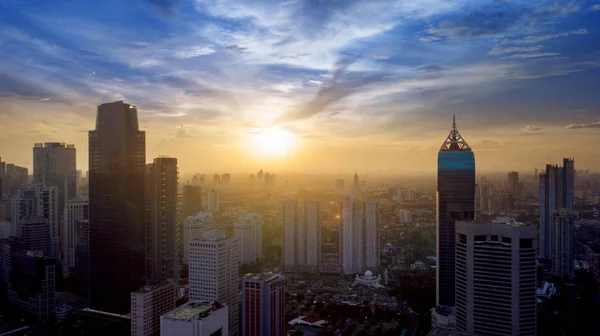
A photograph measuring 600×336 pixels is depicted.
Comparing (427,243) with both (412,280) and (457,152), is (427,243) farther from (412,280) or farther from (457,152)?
(457,152)

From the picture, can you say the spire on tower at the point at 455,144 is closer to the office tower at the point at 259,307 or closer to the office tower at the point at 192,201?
the office tower at the point at 259,307

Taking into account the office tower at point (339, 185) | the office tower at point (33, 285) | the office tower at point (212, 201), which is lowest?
the office tower at point (33, 285)

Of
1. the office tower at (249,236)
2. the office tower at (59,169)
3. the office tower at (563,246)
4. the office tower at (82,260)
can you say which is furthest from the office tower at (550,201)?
the office tower at (59,169)

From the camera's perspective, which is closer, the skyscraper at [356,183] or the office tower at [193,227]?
the office tower at [193,227]

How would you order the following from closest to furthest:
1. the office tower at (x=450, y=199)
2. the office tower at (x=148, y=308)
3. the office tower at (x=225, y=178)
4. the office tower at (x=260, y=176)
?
1. the office tower at (x=148, y=308)
2. the office tower at (x=450, y=199)
3. the office tower at (x=225, y=178)
4. the office tower at (x=260, y=176)

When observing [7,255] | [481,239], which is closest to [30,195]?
[7,255]

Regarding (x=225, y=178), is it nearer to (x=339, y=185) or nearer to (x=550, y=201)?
(x=339, y=185)

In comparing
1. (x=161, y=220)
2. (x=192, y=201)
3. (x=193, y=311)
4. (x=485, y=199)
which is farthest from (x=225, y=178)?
(x=193, y=311)

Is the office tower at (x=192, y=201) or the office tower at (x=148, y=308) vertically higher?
the office tower at (x=192, y=201)
